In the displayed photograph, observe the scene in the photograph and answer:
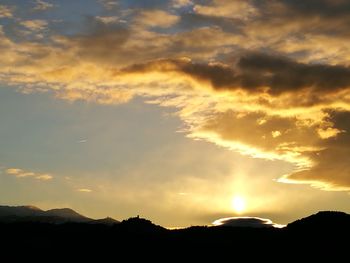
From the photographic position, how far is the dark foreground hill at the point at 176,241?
68.4 metres

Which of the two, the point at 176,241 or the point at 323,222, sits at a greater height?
the point at 323,222

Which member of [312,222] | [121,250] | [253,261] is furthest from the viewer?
[312,222]

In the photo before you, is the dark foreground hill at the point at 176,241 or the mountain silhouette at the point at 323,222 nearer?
the dark foreground hill at the point at 176,241

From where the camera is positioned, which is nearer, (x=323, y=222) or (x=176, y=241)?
(x=176, y=241)

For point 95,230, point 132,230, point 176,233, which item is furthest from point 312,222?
point 95,230

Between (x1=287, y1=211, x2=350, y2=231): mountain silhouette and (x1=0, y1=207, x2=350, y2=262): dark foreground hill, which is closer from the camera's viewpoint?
(x1=0, y1=207, x2=350, y2=262): dark foreground hill

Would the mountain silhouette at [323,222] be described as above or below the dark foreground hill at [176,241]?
above

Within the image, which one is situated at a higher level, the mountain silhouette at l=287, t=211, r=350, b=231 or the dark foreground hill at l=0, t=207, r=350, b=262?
the mountain silhouette at l=287, t=211, r=350, b=231

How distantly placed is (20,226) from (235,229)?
36778mm

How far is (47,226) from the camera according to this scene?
8062 centimetres

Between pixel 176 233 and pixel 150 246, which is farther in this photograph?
pixel 176 233

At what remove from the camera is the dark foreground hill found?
224 feet

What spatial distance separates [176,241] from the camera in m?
75.9

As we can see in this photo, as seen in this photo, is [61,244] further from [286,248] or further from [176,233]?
[286,248]
